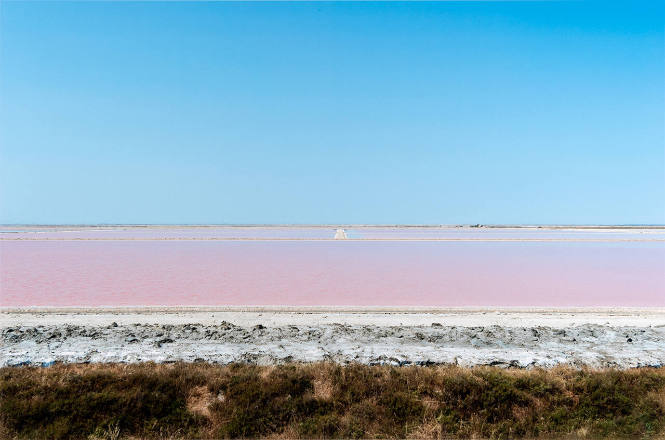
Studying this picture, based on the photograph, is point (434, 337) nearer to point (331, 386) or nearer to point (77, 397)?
point (331, 386)

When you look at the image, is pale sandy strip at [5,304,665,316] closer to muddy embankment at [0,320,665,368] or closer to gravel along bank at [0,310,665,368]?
gravel along bank at [0,310,665,368]

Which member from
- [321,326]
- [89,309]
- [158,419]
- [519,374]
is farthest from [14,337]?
[519,374]

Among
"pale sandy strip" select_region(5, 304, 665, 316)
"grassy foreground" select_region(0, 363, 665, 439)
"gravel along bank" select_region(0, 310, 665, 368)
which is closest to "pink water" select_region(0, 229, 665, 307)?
"pale sandy strip" select_region(5, 304, 665, 316)

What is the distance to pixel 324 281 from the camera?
16.7m

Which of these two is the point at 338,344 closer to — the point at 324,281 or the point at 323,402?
the point at 323,402

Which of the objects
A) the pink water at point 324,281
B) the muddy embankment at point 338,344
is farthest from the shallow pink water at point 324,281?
the muddy embankment at point 338,344

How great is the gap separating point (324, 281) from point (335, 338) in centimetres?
776

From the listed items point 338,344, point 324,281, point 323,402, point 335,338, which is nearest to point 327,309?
point 335,338

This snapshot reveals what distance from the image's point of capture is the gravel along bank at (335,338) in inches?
310

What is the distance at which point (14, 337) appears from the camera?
8758 mm

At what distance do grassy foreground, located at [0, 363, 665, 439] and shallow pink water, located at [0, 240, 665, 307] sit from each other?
225 inches

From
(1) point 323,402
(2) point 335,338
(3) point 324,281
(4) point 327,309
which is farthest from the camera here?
(3) point 324,281

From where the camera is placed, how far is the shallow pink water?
44.0ft

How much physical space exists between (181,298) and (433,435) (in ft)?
29.7
